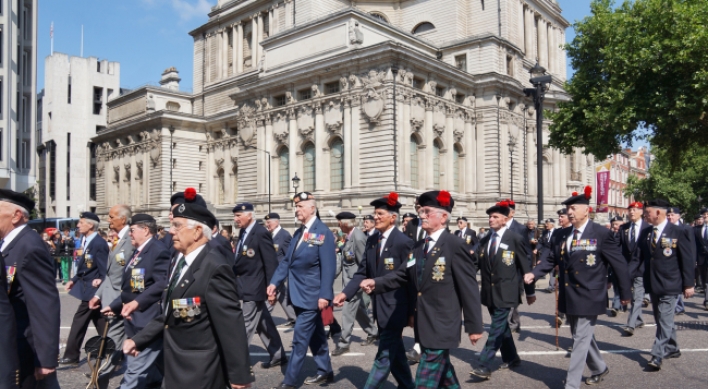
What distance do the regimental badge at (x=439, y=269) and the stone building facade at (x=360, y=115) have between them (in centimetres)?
2919

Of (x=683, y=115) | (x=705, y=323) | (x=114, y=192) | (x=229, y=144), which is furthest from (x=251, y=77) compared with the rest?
(x=705, y=323)

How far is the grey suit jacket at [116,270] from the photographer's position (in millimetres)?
7164

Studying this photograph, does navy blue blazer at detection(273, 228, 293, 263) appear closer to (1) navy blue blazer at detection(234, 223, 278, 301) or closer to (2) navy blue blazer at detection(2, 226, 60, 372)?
(1) navy blue blazer at detection(234, 223, 278, 301)

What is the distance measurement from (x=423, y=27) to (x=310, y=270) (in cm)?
4598

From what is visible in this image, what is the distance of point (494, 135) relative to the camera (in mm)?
→ 41875

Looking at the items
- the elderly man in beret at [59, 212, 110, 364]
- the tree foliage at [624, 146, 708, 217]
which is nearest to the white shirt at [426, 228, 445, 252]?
the elderly man in beret at [59, 212, 110, 364]

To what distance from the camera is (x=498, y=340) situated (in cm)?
752

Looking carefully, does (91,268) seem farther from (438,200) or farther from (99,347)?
(438,200)

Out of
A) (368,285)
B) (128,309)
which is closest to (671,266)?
(368,285)

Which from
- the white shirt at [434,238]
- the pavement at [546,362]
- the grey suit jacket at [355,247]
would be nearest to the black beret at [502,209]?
the pavement at [546,362]

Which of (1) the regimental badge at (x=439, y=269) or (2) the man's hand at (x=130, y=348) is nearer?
(2) the man's hand at (x=130, y=348)

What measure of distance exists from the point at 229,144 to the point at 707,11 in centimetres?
3855

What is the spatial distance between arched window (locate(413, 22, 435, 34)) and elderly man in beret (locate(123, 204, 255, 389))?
47.7 meters

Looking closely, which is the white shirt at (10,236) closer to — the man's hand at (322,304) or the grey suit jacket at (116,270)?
the grey suit jacket at (116,270)
